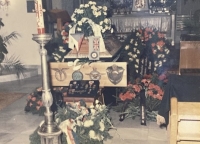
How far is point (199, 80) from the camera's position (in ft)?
13.3

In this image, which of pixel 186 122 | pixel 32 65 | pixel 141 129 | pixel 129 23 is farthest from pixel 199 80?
pixel 129 23

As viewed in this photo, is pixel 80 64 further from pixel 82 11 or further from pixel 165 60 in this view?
pixel 165 60

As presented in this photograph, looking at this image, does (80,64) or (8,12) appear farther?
(8,12)

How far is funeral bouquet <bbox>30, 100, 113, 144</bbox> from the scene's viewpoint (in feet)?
13.7

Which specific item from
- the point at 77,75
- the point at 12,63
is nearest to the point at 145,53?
the point at 77,75

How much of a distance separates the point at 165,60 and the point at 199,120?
14.5ft

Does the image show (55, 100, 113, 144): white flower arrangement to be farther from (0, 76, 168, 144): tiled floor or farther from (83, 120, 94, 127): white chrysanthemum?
(0, 76, 168, 144): tiled floor

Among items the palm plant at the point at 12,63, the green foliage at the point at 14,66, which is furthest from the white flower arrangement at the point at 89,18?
the green foliage at the point at 14,66

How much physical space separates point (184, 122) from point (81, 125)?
2.14m

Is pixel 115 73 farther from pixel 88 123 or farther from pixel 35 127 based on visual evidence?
pixel 35 127

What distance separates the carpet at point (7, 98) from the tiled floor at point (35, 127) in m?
0.19

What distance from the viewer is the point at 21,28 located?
372 inches

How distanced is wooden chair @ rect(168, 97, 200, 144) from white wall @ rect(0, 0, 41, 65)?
298 inches

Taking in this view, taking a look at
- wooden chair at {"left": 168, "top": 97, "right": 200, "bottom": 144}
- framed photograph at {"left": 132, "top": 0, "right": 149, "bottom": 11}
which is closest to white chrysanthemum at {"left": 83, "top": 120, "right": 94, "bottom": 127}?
wooden chair at {"left": 168, "top": 97, "right": 200, "bottom": 144}
